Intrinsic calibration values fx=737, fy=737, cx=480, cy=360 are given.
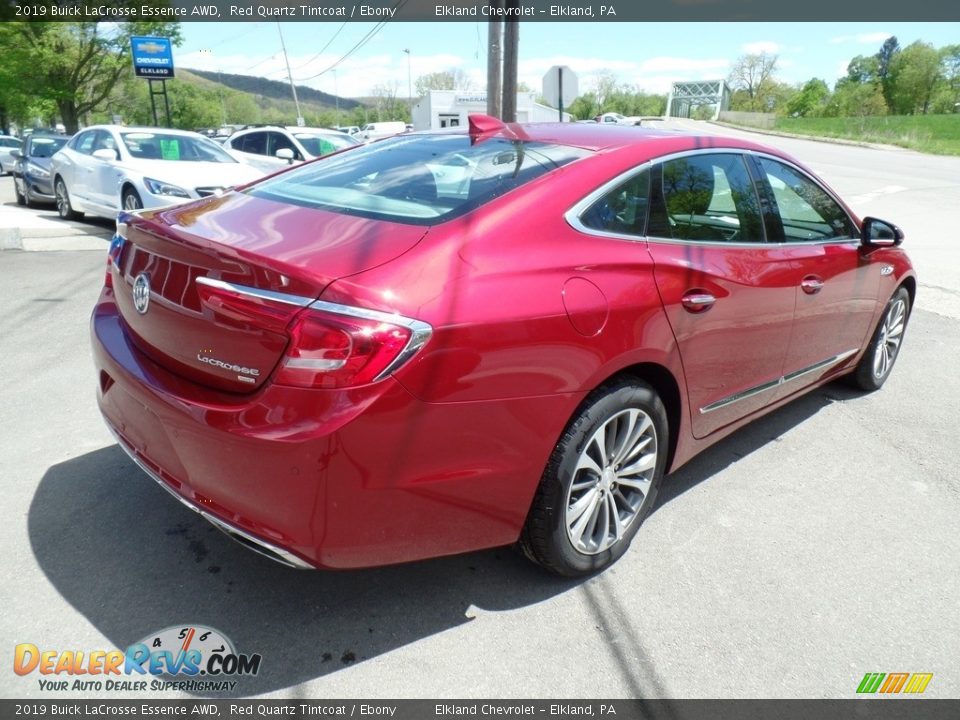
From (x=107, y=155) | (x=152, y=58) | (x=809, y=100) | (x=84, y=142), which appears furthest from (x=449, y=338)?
(x=809, y=100)

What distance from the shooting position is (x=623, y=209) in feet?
9.09

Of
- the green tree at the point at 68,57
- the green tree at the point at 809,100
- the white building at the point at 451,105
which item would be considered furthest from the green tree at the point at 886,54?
the green tree at the point at 68,57

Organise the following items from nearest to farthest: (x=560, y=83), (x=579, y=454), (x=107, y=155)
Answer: (x=579, y=454) < (x=107, y=155) < (x=560, y=83)

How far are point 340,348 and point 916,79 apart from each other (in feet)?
385

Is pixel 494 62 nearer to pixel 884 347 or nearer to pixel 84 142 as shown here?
pixel 84 142

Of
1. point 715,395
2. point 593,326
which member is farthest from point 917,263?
point 593,326

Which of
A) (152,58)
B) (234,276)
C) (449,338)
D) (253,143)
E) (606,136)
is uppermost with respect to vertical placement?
(152,58)

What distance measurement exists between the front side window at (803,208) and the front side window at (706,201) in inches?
9.5

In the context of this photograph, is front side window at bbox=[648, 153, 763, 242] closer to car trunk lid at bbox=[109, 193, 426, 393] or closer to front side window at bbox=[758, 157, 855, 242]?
front side window at bbox=[758, 157, 855, 242]

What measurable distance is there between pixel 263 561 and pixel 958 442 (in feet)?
12.6

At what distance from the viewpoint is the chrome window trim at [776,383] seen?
320cm

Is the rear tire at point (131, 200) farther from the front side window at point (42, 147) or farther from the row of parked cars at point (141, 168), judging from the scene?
the front side window at point (42, 147)

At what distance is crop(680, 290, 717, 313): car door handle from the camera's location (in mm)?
2836

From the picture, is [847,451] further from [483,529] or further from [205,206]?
[205,206]
